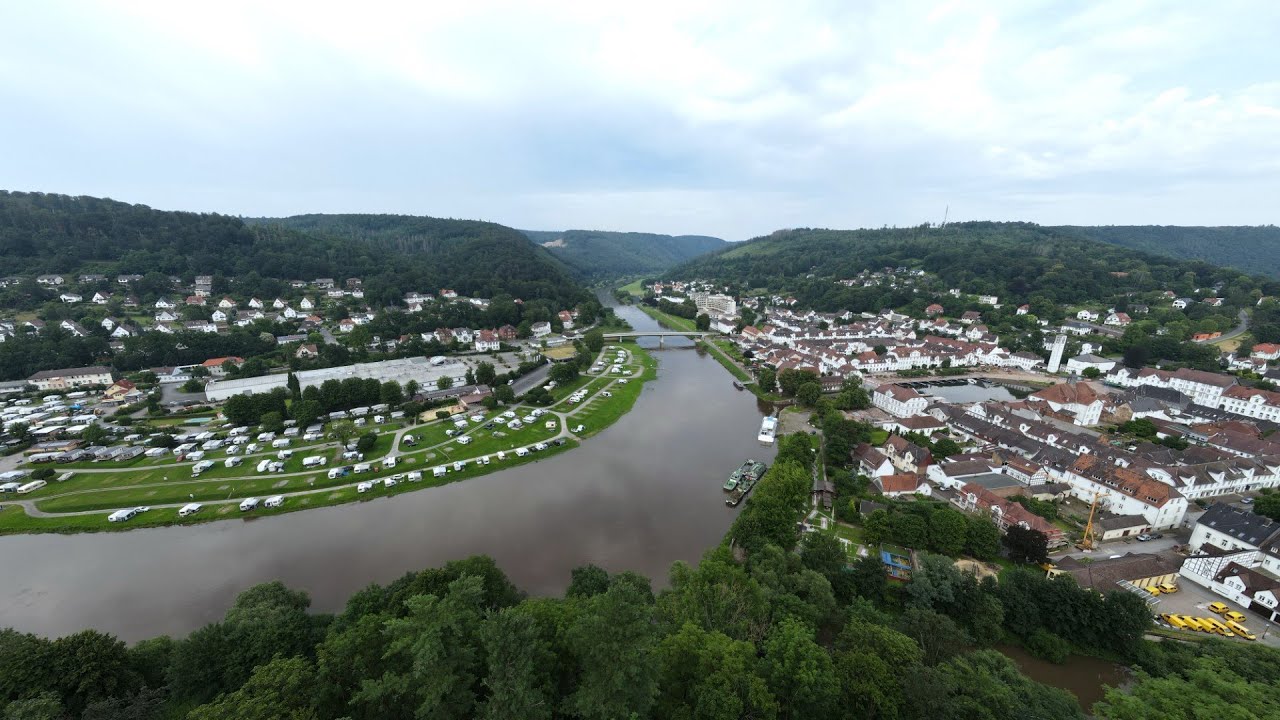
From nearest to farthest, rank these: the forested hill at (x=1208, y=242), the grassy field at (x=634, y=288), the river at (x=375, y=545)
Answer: the river at (x=375, y=545), the forested hill at (x=1208, y=242), the grassy field at (x=634, y=288)

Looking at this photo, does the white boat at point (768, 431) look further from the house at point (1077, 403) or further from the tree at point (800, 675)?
the house at point (1077, 403)

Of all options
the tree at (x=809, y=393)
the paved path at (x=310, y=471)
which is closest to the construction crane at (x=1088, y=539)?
the tree at (x=809, y=393)

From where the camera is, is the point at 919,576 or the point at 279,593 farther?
the point at 919,576

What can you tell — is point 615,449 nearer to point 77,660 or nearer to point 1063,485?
point 77,660

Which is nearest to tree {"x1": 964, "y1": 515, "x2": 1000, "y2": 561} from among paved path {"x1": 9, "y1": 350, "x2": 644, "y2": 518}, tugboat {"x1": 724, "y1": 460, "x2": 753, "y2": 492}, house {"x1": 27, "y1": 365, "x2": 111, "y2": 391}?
tugboat {"x1": 724, "y1": 460, "x2": 753, "y2": 492}

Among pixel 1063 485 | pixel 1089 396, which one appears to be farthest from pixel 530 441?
pixel 1089 396

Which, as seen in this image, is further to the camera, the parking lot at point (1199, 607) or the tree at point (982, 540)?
the tree at point (982, 540)

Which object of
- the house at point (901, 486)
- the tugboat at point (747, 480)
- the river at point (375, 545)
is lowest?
the river at point (375, 545)

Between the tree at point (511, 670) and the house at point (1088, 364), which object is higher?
the tree at point (511, 670)
